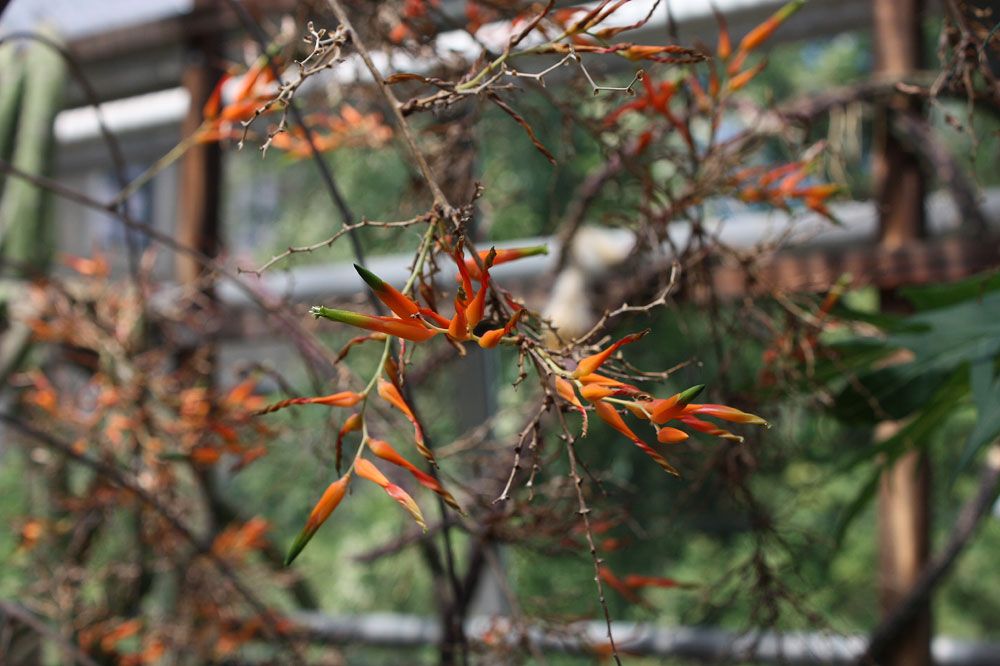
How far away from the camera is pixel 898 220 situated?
1.00 meters

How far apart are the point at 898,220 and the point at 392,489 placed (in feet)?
3.03

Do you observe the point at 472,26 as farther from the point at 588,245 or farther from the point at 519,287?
the point at 519,287

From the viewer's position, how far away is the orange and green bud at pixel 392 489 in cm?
24

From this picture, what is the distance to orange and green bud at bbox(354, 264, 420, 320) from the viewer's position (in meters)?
0.22

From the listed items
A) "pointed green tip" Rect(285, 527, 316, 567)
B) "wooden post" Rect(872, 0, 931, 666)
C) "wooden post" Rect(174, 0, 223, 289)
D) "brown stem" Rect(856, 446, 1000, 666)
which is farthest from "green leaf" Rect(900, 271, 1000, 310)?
"wooden post" Rect(174, 0, 223, 289)

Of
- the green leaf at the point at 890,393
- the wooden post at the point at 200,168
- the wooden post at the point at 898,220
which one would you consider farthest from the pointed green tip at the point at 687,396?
the wooden post at the point at 200,168

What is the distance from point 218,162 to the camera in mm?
1346

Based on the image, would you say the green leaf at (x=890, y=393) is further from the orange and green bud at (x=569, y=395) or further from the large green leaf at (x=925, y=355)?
the orange and green bud at (x=569, y=395)

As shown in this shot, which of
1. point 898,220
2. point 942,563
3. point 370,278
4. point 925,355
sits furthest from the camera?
point 898,220

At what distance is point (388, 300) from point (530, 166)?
2.68 metres

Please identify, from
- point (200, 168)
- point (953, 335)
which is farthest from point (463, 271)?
point (200, 168)

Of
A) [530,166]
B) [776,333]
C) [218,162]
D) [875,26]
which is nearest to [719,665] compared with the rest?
[776,333]

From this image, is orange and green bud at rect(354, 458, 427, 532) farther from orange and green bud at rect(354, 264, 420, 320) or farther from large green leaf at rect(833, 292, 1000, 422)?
large green leaf at rect(833, 292, 1000, 422)

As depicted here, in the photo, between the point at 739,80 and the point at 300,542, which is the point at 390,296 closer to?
the point at 300,542
